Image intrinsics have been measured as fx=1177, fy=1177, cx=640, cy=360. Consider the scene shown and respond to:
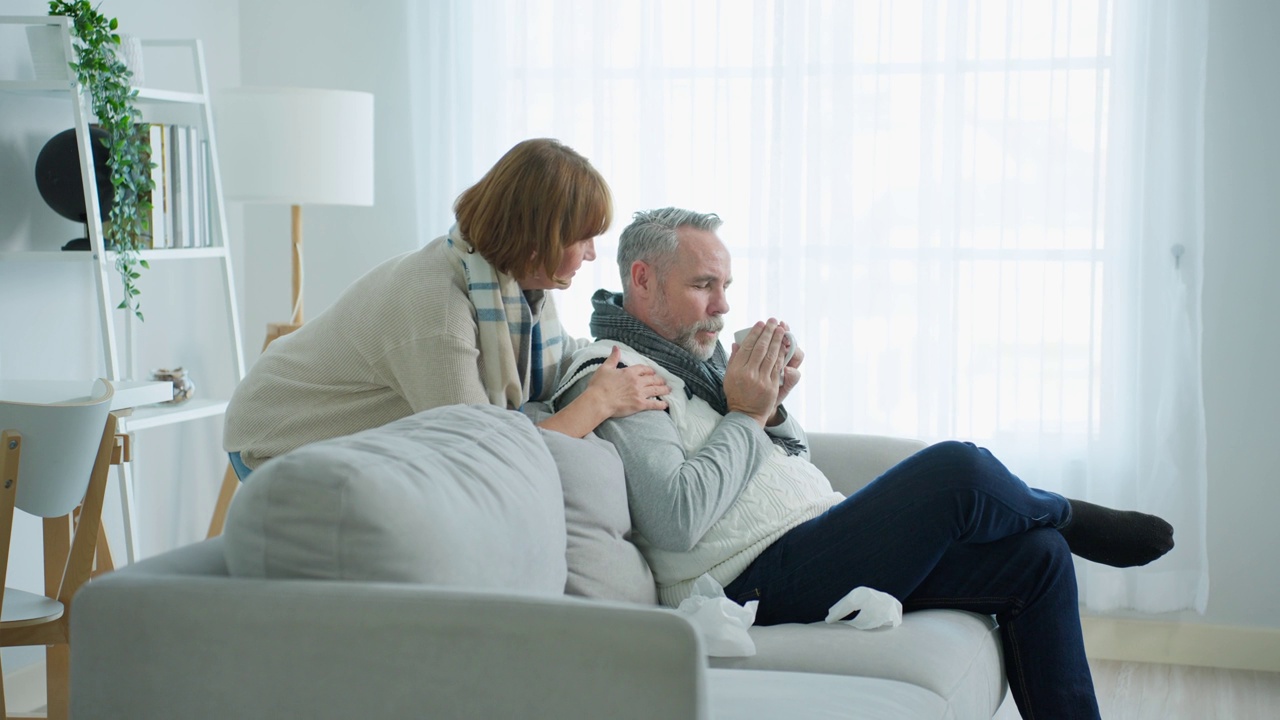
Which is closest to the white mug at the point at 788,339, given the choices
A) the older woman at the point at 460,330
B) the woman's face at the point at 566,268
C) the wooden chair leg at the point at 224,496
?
the older woman at the point at 460,330

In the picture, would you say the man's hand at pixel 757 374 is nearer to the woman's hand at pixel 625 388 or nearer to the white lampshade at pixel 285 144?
the woman's hand at pixel 625 388

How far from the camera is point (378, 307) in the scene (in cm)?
204

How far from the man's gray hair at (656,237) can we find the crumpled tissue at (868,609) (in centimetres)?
75

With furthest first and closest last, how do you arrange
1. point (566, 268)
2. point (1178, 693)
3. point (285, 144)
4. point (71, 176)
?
point (285, 144) → point (1178, 693) → point (71, 176) → point (566, 268)

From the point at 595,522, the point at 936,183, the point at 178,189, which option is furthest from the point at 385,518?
the point at 936,183

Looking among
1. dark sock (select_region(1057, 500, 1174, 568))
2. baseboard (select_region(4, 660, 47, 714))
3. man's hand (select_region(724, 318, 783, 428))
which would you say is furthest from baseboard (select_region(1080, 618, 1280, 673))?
baseboard (select_region(4, 660, 47, 714))

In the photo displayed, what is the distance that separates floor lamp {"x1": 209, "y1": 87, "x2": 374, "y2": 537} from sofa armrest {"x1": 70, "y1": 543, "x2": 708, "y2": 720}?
2.24m

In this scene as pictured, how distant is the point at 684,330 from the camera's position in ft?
7.88

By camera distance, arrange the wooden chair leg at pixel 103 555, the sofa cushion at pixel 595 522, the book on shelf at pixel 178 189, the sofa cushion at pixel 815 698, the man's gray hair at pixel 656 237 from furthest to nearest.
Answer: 1. the book on shelf at pixel 178 189
2. the wooden chair leg at pixel 103 555
3. the man's gray hair at pixel 656 237
4. the sofa cushion at pixel 595 522
5. the sofa cushion at pixel 815 698

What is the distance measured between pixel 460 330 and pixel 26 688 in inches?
74.0

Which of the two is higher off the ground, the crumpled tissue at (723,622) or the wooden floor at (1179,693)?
the crumpled tissue at (723,622)

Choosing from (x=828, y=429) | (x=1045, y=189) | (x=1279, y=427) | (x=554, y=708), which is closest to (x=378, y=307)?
(x=554, y=708)

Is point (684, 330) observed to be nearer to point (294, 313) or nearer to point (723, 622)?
point (723, 622)

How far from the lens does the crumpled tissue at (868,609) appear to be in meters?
2.03
